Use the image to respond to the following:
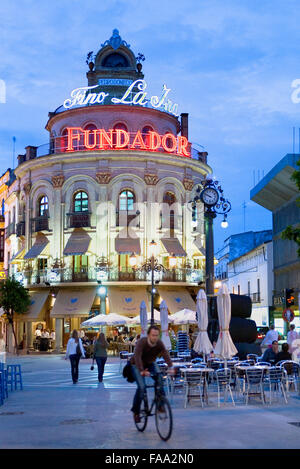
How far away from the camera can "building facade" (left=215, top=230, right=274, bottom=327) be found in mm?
58219

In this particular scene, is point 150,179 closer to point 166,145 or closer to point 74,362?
point 166,145

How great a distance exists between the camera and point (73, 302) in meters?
45.4

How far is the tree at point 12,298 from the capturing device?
45469 millimetres

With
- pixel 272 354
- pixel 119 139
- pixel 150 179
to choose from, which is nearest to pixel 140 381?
pixel 272 354

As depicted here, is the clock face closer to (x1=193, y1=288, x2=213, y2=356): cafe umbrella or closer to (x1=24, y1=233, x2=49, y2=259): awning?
(x1=193, y1=288, x2=213, y2=356): cafe umbrella

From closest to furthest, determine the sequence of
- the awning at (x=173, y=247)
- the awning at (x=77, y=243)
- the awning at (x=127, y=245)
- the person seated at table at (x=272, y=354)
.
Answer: the person seated at table at (x=272, y=354)
the awning at (x=77, y=243)
the awning at (x=127, y=245)
the awning at (x=173, y=247)

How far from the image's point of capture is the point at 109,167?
4728cm

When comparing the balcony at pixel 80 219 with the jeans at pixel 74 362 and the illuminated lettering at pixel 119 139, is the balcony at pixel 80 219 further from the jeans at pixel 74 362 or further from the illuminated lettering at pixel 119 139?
the jeans at pixel 74 362

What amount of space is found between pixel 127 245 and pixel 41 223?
6735mm

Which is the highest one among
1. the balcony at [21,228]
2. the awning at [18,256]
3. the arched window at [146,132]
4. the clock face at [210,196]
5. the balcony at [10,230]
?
the arched window at [146,132]

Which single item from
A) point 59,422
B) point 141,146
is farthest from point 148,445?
point 141,146

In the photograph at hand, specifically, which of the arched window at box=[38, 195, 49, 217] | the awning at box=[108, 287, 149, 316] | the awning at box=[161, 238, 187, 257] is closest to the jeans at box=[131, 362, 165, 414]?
the awning at box=[108, 287, 149, 316]

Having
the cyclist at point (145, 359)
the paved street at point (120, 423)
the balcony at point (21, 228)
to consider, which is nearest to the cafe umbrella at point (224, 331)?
the paved street at point (120, 423)

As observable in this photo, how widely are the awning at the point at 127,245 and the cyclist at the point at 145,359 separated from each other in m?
34.4
